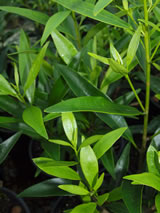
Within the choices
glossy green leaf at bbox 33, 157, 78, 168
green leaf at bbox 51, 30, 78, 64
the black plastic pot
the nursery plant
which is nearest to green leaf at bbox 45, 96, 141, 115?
the nursery plant

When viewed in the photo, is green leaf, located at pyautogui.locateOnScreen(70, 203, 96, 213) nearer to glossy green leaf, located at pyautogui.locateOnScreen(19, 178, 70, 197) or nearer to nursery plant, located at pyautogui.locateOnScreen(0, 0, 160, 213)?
nursery plant, located at pyautogui.locateOnScreen(0, 0, 160, 213)

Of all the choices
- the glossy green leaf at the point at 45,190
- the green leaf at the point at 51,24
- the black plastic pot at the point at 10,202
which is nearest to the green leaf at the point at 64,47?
the green leaf at the point at 51,24

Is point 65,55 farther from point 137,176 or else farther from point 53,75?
point 137,176

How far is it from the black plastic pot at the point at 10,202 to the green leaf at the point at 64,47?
598mm

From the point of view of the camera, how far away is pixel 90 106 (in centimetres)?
61

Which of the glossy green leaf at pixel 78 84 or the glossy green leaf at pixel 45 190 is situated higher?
the glossy green leaf at pixel 78 84

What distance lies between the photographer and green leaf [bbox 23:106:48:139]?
1.98 ft

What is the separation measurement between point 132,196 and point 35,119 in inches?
11.6

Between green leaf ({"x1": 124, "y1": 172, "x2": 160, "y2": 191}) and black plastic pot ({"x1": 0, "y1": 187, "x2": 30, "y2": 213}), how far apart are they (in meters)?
0.69

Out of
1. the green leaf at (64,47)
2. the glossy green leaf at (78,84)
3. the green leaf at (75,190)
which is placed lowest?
the green leaf at (75,190)

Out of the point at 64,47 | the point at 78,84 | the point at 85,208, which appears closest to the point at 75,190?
the point at 85,208

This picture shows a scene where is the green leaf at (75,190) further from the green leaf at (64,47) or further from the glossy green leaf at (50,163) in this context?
the green leaf at (64,47)

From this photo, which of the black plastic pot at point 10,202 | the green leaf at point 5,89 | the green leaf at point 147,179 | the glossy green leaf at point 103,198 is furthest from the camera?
the black plastic pot at point 10,202

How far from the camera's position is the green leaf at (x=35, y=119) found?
0.60 m
